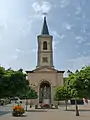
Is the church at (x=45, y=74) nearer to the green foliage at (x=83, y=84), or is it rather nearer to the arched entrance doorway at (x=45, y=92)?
the arched entrance doorway at (x=45, y=92)

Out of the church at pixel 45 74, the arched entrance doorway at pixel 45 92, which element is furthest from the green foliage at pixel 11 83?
the arched entrance doorway at pixel 45 92

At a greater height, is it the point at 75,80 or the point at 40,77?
the point at 40,77

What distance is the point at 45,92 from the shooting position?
99875mm

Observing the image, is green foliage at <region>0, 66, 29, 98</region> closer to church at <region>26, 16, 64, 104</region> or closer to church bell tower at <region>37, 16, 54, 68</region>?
church at <region>26, 16, 64, 104</region>

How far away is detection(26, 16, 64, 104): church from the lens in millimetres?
92219

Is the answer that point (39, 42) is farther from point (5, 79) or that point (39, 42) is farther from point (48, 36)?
point (5, 79)

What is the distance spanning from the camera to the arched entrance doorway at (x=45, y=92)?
92900mm

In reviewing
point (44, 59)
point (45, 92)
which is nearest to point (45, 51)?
point (44, 59)

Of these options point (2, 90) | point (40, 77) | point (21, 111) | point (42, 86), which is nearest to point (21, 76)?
point (2, 90)

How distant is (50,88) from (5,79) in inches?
2991

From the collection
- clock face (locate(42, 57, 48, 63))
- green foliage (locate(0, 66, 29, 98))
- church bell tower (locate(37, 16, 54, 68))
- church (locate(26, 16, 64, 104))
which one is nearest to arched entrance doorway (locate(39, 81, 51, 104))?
church (locate(26, 16, 64, 104))

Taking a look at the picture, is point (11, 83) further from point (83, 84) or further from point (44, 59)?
point (44, 59)

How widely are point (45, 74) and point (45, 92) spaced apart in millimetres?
9776

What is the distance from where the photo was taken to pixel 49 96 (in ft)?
312
